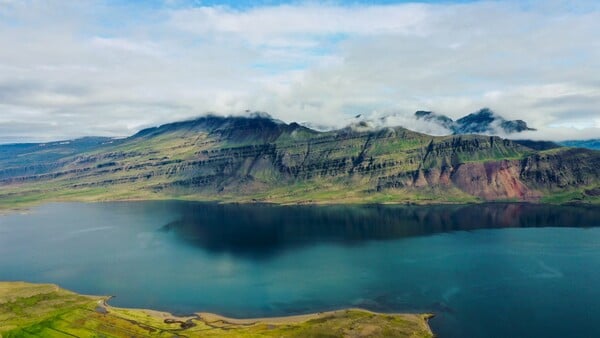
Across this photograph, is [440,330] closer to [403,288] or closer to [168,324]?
[403,288]

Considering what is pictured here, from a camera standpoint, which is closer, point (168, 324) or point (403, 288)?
point (168, 324)

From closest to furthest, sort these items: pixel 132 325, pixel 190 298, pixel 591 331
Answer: pixel 591 331 < pixel 132 325 < pixel 190 298

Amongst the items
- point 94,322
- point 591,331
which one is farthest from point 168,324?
point 591,331

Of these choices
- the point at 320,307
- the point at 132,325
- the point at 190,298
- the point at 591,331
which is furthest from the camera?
the point at 190,298

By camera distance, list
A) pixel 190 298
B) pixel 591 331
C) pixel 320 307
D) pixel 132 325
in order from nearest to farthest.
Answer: pixel 591 331, pixel 132 325, pixel 320 307, pixel 190 298

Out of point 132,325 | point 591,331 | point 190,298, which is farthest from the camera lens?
point 190,298

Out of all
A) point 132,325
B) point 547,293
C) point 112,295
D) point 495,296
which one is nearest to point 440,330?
point 495,296

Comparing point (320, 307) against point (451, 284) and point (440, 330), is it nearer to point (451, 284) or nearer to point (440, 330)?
point (440, 330)
